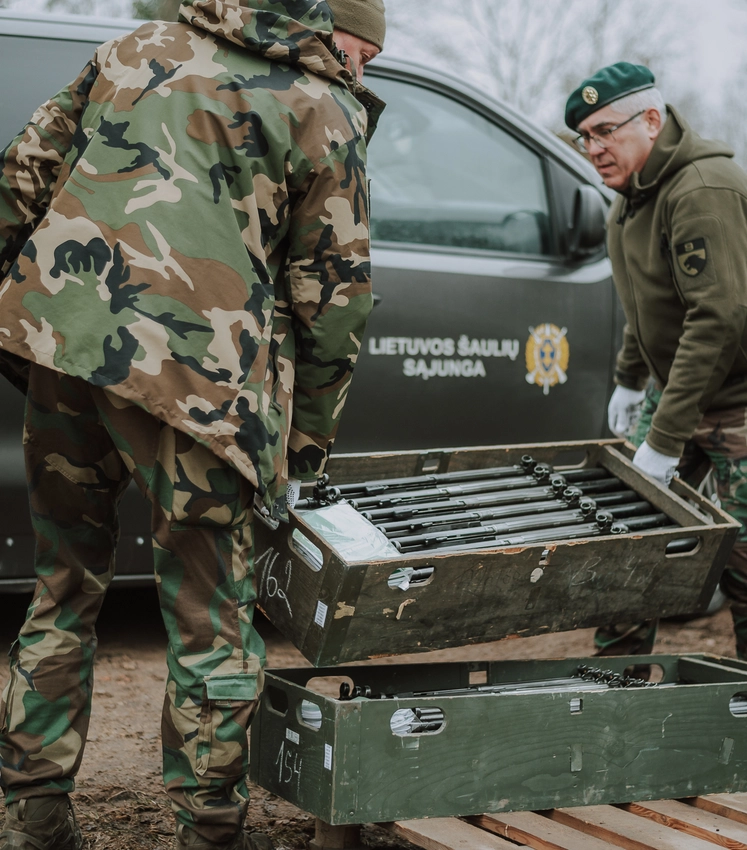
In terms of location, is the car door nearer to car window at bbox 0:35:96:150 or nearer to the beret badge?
the beret badge

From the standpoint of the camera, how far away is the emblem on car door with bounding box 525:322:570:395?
167 inches

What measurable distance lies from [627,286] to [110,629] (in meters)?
2.38

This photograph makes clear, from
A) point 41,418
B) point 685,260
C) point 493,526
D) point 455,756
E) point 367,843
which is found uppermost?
point 685,260

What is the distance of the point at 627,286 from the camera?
357 cm

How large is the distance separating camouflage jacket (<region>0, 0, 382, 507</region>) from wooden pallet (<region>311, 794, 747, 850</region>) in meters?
0.77

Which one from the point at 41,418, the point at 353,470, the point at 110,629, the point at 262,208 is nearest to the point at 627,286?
the point at 353,470

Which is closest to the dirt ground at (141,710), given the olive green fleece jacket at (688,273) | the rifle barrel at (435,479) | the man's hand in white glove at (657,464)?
the rifle barrel at (435,479)

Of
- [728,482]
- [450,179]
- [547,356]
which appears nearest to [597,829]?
[728,482]

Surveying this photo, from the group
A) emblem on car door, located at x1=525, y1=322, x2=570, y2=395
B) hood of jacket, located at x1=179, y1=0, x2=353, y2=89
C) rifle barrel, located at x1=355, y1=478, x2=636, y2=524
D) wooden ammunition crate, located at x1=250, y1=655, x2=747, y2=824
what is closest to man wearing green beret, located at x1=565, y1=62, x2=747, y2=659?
rifle barrel, located at x1=355, y1=478, x2=636, y2=524

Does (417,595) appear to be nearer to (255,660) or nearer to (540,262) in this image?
(255,660)

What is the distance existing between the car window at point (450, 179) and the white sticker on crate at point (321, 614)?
1999mm

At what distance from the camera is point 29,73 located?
3.61m

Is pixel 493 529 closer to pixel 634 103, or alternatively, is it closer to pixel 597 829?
pixel 597 829

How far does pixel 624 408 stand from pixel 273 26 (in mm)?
2239
